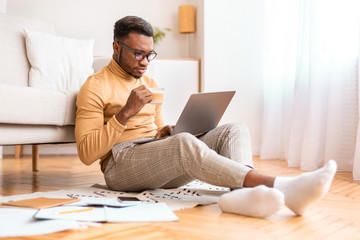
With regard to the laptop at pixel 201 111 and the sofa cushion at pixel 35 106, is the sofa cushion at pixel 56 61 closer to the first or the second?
the sofa cushion at pixel 35 106

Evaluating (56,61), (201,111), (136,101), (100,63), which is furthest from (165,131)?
(56,61)

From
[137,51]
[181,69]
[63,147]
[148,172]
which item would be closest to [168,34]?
[181,69]

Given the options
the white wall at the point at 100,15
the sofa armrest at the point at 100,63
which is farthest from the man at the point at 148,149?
the white wall at the point at 100,15

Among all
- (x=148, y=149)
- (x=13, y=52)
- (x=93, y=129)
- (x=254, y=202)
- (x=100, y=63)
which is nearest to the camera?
(x=254, y=202)

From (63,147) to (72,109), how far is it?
1.95m

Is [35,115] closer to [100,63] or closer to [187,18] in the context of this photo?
[100,63]

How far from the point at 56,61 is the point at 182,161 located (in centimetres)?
174

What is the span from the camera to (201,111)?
178 cm

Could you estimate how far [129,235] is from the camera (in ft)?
3.88

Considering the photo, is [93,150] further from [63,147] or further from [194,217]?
[63,147]

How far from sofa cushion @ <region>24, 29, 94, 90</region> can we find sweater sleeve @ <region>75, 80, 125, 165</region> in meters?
1.17

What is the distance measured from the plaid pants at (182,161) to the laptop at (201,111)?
5 centimetres

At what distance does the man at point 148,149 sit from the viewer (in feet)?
4.35

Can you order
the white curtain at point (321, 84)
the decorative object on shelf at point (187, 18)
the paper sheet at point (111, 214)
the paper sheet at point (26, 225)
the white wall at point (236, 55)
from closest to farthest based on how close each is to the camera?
the paper sheet at point (26, 225) < the paper sheet at point (111, 214) < the white curtain at point (321, 84) < the white wall at point (236, 55) < the decorative object on shelf at point (187, 18)
